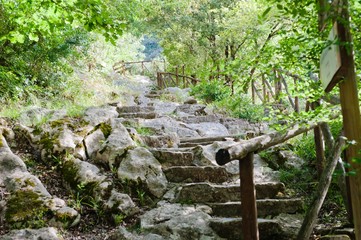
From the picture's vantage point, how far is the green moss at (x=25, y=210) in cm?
402

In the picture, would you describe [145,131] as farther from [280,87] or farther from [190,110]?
[280,87]

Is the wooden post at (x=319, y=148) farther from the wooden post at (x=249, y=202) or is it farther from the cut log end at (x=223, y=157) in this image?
the cut log end at (x=223, y=157)

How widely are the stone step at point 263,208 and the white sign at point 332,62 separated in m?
2.94

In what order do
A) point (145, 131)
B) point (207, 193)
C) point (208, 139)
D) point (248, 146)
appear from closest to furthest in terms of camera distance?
point (248, 146)
point (207, 193)
point (208, 139)
point (145, 131)

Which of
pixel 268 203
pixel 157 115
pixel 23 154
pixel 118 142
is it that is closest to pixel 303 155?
pixel 268 203

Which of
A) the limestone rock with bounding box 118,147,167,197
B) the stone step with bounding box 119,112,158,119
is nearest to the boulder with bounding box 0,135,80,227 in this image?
the limestone rock with bounding box 118,147,167,197

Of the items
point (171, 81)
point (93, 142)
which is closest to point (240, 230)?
point (93, 142)

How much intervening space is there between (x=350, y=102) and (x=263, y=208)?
122 inches

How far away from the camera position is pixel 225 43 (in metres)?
14.3

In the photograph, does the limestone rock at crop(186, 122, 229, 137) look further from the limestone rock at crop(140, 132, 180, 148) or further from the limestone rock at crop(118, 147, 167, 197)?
the limestone rock at crop(118, 147, 167, 197)

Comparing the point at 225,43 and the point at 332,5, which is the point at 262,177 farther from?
the point at 225,43

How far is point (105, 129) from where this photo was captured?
6.12 metres

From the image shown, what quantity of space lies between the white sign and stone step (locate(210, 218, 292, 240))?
8.47ft

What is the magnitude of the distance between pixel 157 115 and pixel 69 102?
7.47 ft
